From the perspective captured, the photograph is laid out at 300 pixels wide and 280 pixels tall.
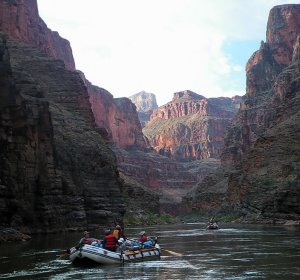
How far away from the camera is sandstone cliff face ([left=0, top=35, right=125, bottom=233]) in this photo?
218ft

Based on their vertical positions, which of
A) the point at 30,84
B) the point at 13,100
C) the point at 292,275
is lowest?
the point at 292,275

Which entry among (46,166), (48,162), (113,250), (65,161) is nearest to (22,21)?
(65,161)

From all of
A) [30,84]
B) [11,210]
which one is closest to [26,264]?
[11,210]

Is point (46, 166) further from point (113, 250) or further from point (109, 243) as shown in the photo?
point (109, 243)

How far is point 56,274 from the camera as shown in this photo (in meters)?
30.3

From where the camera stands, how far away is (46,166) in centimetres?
7406

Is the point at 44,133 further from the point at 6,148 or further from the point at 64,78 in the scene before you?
the point at 64,78

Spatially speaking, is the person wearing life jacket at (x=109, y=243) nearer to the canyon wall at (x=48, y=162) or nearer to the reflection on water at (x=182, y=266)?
the reflection on water at (x=182, y=266)

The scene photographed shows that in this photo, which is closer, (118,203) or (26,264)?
(26,264)

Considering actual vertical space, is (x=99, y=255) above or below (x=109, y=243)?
below

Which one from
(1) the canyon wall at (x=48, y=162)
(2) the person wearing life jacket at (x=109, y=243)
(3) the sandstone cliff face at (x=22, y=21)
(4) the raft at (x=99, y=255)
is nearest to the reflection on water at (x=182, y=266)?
(4) the raft at (x=99, y=255)

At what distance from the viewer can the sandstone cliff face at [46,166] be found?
66.4 metres

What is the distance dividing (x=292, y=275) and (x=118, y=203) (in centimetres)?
6675

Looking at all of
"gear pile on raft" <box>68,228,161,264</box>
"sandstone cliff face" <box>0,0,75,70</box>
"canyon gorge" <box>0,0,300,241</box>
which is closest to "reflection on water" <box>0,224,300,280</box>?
"gear pile on raft" <box>68,228,161,264</box>
